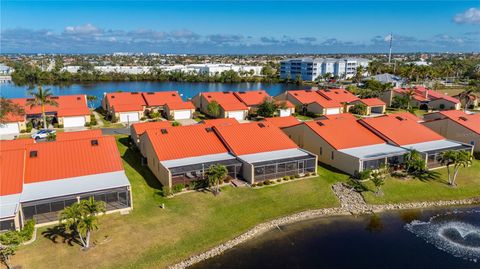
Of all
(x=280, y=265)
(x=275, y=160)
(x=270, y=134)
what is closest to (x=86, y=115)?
(x=270, y=134)

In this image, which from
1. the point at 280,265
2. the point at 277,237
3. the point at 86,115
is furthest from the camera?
the point at 86,115

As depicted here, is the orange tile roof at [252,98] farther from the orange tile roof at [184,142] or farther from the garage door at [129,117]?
the orange tile roof at [184,142]

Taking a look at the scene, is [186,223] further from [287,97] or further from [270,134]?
[287,97]

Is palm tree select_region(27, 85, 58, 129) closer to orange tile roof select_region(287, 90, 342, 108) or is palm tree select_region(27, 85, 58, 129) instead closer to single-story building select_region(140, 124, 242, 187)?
single-story building select_region(140, 124, 242, 187)

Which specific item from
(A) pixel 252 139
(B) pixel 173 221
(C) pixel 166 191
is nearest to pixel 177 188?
(C) pixel 166 191

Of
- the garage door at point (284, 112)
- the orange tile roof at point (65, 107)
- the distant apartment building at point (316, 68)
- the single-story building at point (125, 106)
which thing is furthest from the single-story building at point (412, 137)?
the distant apartment building at point (316, 68)

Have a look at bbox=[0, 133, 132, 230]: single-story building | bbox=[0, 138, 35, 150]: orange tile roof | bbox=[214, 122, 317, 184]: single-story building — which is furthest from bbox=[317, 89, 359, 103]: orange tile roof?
bbox=[0, 138, 35, 150]: orange tile roof
